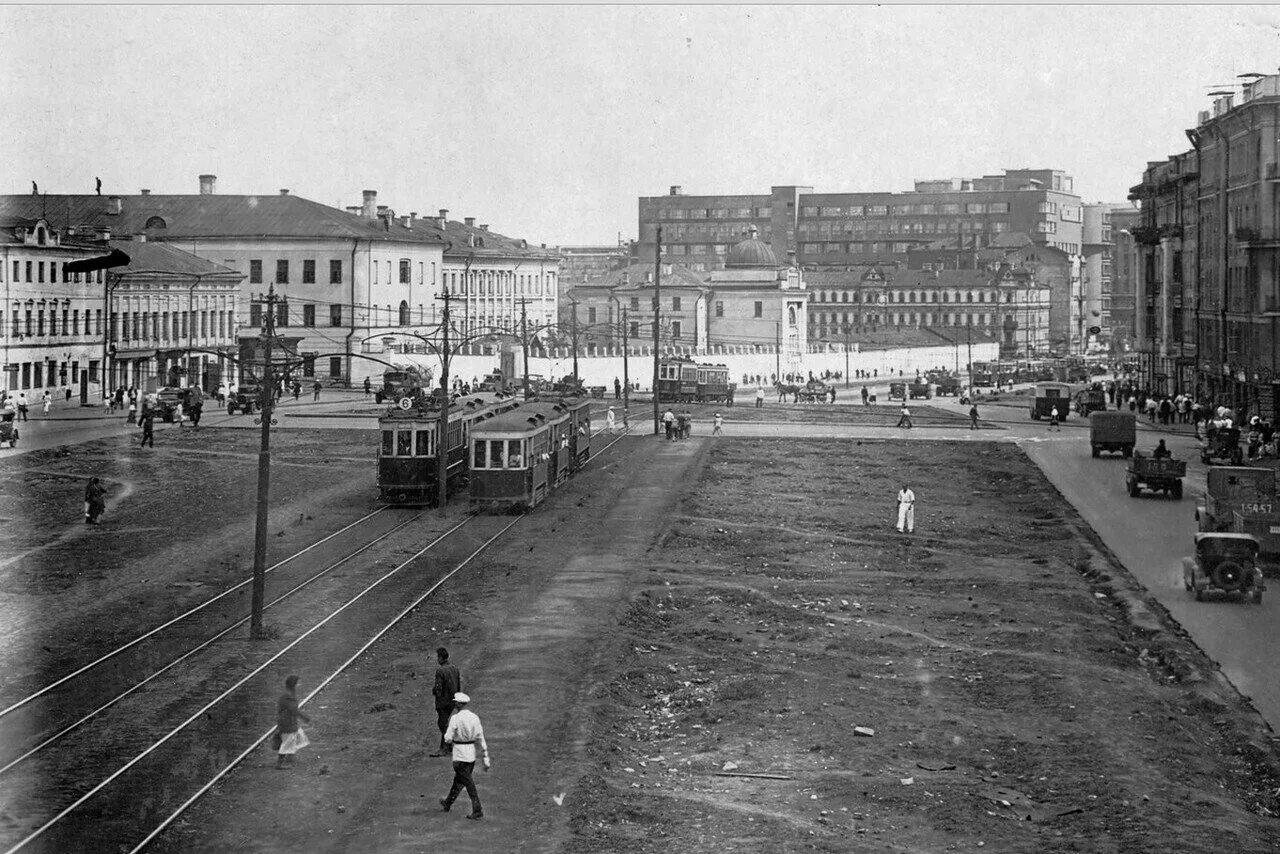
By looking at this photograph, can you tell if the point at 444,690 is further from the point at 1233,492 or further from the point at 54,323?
the point at 54,323

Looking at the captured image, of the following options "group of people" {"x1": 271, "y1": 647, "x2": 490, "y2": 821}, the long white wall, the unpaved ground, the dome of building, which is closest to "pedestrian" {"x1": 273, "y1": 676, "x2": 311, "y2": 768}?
"group of people" {"x1": 271, "y1": 647, "x2": 490, "y2": 821}

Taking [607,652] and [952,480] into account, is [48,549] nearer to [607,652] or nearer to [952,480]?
[607,652]

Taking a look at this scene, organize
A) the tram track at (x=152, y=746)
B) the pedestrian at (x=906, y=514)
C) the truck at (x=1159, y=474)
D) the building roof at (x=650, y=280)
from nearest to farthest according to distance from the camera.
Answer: the tram track at (x=152, y=746) → the pedestrian at (x=906, y=514) → the truck at (x=1159, y=474) → the building roof at (x=650, y=280)

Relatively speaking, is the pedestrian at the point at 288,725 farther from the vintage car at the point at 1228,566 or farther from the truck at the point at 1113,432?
the truck at the point at 1113,432

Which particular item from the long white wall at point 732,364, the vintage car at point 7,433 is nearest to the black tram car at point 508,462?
the vintage car at point 7,433

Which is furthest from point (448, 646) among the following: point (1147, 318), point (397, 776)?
point (1147, 318)

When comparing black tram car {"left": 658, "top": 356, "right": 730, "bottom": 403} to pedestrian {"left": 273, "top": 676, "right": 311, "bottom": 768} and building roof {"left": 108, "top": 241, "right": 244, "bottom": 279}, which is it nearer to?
building roof {"left": 108, "top": 241, "right": 244, "bottom": 279}

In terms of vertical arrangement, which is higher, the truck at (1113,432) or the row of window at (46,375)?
the row of window at (46,375)
